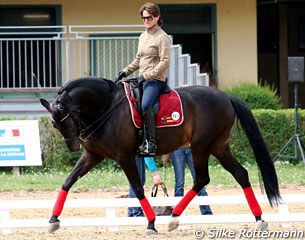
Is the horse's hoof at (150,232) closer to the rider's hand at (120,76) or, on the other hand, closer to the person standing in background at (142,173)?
the person standing in background at (142,173)

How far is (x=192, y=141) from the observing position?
11375 millimetres

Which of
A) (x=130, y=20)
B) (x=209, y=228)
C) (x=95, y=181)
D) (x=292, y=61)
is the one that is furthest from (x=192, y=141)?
(x=130, y=20)

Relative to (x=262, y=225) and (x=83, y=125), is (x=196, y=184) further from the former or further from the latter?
(x=83, y=125)

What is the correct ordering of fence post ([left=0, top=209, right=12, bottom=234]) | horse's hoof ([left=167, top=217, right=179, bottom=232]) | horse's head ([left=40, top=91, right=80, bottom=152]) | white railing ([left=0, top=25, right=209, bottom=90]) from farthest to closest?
white railing ([left=0, top=25, right=209, bottom=90])
fence post ([left=0, top=209, right=12, bottom=234])
horse's hoof ([left=167, top=217, right=179, bottom=232])
horse's head ([left=40, top=91, right=80, bottom=152])

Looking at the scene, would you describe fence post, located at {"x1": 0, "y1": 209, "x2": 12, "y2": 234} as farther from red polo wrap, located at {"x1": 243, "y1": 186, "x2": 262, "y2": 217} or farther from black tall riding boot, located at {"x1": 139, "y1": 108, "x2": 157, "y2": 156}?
red polo wrap, located at {"x1": 243, "y1": 186, "x2": 262, "y2": 217}

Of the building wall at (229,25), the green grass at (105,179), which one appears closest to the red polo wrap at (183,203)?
the green grass at (105,179)

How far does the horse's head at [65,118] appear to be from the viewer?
10.9m

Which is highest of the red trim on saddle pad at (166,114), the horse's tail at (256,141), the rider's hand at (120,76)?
the rider's hand at (120,76)

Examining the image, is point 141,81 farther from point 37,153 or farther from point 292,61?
point 292,61

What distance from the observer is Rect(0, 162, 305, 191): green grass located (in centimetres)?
1680

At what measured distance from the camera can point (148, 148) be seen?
11.0 m

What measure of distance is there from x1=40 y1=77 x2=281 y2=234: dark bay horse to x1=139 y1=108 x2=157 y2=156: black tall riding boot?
0.39 ft

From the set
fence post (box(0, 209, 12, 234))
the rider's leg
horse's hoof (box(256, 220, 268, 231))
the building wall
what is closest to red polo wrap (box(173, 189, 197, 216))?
the rider's leg

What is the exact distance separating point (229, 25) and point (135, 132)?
1237 cm
